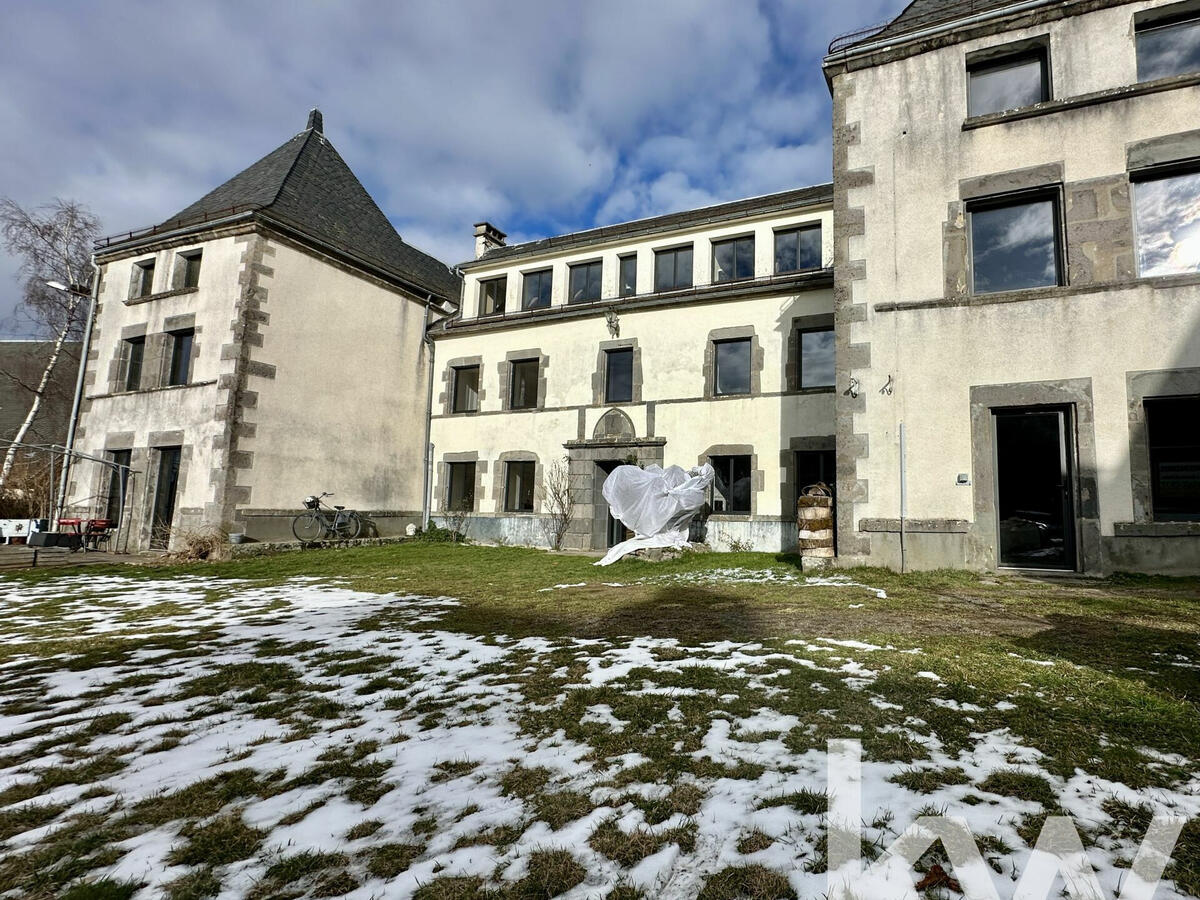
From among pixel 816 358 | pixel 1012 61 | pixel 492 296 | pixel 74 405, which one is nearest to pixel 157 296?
pixel 74 405

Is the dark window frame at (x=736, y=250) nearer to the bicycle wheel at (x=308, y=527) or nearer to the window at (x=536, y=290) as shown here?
the window at (x=536, y=290)

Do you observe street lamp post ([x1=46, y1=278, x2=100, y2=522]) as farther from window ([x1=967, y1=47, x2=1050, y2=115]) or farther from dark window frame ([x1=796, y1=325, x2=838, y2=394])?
window ([x1=967, y1=47, x2=1050, y2=115])

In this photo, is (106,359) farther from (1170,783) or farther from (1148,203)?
(1148,203)

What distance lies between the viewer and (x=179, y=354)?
15.4 meters

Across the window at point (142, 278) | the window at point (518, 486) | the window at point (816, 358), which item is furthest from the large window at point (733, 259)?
the window at point (142, 278)

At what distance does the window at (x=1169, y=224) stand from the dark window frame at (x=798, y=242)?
6.14 meters

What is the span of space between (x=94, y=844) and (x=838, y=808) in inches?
110

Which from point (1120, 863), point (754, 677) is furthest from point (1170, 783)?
point (754, 677)

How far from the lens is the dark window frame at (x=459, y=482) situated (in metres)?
17.7

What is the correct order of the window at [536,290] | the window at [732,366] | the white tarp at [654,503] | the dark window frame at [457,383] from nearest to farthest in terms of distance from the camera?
the white tarp at [654,503], the window at [732,366], the window at [536,290], the dark window frame at [457,383]

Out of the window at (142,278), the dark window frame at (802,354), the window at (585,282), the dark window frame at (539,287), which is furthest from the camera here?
the dark window frame at (539,287)

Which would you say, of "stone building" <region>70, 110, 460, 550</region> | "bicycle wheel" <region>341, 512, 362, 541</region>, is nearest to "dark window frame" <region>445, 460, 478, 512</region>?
"stone building" <region>70, 110, 460, 550</region>

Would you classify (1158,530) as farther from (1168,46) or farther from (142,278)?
(142,278)

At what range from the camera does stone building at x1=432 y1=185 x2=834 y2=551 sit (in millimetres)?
13477
